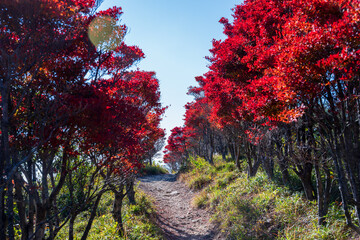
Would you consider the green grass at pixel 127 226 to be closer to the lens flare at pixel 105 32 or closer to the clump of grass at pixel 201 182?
the clump of grass at pixel 201 182

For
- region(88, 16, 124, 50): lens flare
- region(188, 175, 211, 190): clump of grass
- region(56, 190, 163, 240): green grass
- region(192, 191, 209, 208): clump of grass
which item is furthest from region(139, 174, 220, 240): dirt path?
region(88, 16, 124, 50): lens flare

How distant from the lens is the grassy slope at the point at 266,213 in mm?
4953

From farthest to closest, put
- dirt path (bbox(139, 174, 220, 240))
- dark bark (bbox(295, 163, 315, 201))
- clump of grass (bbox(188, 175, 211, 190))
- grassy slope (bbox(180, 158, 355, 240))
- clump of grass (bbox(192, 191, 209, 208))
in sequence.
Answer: clump of grass (bbox(188, 175, 211, 190)), clump of grass (bbox(192, 191, 209, 208)), dirt path (bbox(139, 174, 220, 240)), dark bark (bbox(295, 163, 315, 201)), grassy slope (bbox(180, 158, 355, 240))

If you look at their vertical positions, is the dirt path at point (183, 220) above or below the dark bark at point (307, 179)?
below

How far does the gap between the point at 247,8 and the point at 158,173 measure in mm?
24921

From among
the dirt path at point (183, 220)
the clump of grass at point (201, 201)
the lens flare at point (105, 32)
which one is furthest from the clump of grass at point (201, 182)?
the lens flare at point (105, 32)

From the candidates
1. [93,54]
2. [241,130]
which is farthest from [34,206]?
[241,130]

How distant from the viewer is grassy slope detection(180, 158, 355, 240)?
4953 mm

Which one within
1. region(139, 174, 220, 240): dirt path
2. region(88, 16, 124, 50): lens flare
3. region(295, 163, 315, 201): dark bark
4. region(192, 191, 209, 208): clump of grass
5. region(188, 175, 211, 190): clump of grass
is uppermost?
region(88, 16, 124, 50): lens flare

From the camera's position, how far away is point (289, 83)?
355 cm

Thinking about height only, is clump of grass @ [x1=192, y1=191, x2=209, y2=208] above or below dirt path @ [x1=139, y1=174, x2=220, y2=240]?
above

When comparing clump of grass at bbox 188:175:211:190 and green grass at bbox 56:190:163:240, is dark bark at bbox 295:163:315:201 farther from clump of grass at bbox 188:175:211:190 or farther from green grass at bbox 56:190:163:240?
clump of grass at bbox 188:175:211:190

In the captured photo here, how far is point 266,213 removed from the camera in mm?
6535

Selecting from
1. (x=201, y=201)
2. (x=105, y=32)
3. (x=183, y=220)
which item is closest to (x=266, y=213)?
(x=183, y=220)
